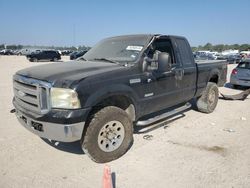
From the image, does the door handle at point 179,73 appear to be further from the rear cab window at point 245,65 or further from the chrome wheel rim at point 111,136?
the rear cab window at point 245,65

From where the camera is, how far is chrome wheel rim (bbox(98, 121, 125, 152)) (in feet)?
12.6

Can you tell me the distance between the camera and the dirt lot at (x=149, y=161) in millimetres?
3422

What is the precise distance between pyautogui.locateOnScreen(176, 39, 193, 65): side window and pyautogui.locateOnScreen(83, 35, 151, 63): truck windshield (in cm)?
120

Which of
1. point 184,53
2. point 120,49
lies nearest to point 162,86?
point 120,49

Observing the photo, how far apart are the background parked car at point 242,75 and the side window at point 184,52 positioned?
20.5 feet

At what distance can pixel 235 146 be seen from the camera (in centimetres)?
466

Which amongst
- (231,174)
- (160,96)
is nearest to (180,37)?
(160,96)

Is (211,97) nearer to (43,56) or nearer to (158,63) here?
(158,63)

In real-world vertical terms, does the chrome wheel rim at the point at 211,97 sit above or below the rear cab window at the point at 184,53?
below

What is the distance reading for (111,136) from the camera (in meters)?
3.98

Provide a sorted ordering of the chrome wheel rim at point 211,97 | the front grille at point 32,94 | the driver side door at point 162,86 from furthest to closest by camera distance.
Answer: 1. the chrome wheel rim at point 211,97
2. the driver side door at point 162,86
3. the front grille at point 32,94

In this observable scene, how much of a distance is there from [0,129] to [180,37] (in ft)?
15.3

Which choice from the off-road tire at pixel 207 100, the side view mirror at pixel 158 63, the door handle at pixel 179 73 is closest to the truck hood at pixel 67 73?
the side view mirror at pixel 158 63

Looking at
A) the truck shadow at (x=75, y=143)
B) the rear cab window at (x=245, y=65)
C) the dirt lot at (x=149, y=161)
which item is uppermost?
the rear cab window at (x=245, y=65)
